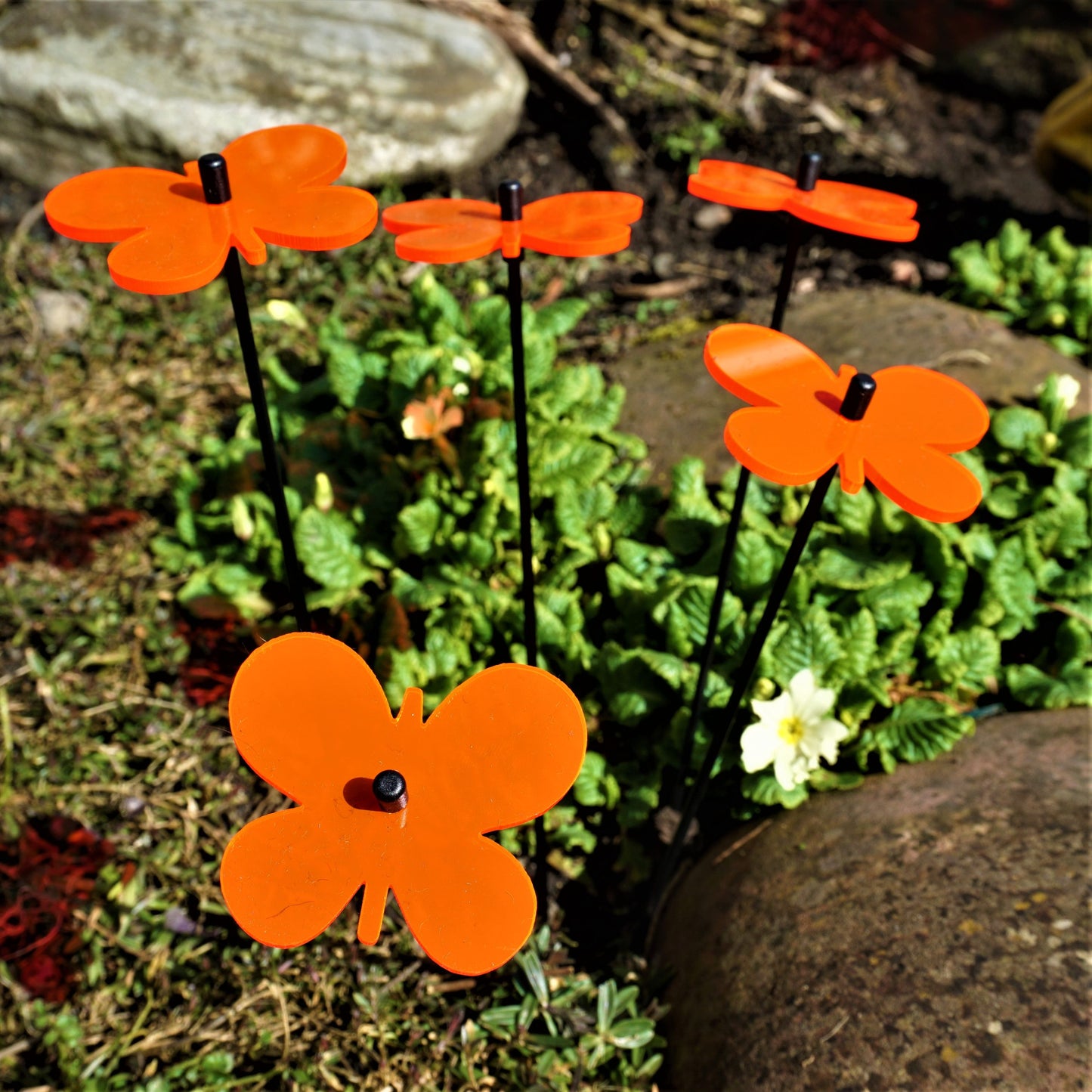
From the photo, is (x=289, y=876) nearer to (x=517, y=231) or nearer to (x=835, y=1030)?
(x=517, y=231)

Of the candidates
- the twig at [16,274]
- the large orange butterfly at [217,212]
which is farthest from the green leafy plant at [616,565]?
the twig at [16,274]

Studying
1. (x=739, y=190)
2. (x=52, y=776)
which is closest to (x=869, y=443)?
(x=739, y=190)

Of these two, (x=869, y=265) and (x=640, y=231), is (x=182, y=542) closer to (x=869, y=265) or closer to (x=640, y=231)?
(x=640, y=231)

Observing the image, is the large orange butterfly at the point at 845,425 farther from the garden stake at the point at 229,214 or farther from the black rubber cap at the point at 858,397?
the garden stake at the point at 229,214

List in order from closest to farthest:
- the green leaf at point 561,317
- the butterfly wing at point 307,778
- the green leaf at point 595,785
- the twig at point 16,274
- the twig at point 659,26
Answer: the butterfly wing at point 307,778, the green leaf at point 595,785, the green leaf at point 561,317, the twig at point 16,274, the twig at point 659,26

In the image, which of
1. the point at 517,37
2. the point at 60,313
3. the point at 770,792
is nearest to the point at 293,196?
the point at 770,792
